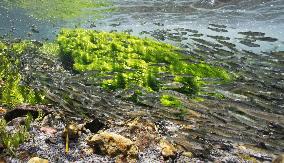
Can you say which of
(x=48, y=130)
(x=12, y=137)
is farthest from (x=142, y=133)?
(x=12, y=137)

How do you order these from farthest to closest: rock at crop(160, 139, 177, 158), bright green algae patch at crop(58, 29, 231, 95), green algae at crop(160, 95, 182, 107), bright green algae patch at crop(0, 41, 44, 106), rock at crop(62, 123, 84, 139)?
bright green algae patch at crop(58, 29, 231, 95) < green algae at crop(160, 95, 182, 107) < bright green algae patch at crop(0, 41, 44, 106) < rock at crop(62, 123, 84, 139) < rock at crop(160, 139, 177, 158)

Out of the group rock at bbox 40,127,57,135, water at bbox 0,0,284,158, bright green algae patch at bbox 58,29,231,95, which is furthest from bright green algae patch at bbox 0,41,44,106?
bright green algae patch at bbox 58,29,231,95

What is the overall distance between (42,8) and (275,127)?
2910 centimetres

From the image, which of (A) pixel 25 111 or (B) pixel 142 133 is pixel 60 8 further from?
(B) pixel 142 133

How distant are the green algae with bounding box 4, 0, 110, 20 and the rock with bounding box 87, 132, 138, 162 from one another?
2258cm

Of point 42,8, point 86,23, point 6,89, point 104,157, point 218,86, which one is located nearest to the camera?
point 104,157

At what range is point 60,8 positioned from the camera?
31.5 metres

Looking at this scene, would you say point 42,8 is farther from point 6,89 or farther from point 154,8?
point 6,89

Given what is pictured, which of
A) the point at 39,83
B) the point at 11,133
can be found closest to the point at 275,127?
the point at 11,133

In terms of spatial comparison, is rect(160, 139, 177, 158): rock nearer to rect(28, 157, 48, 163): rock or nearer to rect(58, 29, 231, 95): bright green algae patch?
rect(28, 157, 48, 163): rock

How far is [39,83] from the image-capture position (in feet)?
32.0

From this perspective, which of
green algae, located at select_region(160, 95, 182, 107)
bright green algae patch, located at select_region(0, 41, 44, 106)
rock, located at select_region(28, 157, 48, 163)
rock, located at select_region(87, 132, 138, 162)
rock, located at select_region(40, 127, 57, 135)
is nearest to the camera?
rock, located at select_region(28, 157, 48, 163)

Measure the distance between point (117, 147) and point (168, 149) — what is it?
0.99 meters

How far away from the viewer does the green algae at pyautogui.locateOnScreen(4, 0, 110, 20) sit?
96.6 feet
